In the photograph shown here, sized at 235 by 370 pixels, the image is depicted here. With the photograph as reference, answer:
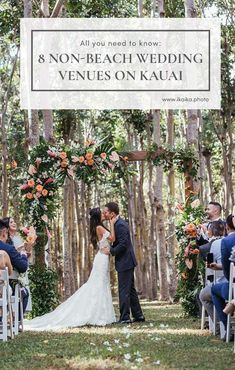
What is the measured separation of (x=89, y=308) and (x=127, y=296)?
0.65 metres

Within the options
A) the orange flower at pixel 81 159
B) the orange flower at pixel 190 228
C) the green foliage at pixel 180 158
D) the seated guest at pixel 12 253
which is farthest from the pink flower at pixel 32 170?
the seated guest at pixel 12 253

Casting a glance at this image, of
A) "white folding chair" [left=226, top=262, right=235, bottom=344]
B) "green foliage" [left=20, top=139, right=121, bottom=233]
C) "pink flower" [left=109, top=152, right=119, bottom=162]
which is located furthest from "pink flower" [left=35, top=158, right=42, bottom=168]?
"white folding chair" [left=226, top=262, right=235, bottom=344]

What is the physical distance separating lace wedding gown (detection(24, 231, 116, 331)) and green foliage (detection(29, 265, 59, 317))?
1.38 m

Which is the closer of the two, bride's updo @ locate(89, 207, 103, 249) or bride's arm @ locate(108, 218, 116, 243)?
bride's arm @ locate(108, 218, 116, 243)

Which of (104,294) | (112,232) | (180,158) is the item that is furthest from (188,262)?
(180,158)

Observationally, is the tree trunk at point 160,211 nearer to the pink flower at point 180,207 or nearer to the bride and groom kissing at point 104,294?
the pink flower at point 180,207

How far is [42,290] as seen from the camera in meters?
15.5

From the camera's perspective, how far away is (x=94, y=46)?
90.7 feet

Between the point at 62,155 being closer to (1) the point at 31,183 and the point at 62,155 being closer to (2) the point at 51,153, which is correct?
(2) the point at 51,153

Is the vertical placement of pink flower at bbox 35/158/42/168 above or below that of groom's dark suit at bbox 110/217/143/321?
above

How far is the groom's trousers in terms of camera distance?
1380 centimetres

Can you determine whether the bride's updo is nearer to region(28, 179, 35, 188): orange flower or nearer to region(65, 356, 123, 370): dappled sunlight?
region(28, 179, 35, 188): orange flower

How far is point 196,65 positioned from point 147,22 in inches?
108

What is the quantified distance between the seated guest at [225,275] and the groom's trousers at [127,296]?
3.53 m
